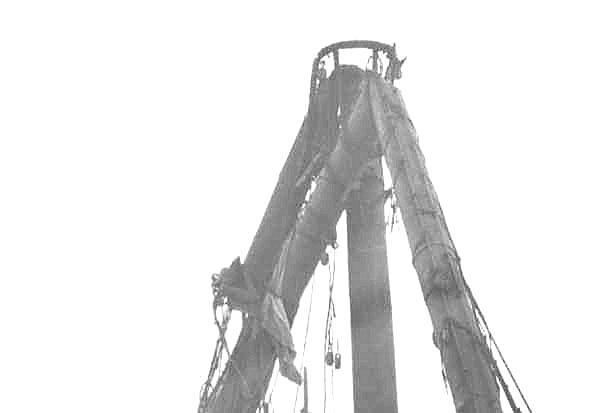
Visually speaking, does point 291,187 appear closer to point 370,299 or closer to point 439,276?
point 370,299

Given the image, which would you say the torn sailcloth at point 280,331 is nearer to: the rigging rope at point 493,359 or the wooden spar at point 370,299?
the wooden spar at point 370,299

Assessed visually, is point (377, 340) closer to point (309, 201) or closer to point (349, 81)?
point (309, 201)

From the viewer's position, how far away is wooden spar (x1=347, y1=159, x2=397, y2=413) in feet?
35.8

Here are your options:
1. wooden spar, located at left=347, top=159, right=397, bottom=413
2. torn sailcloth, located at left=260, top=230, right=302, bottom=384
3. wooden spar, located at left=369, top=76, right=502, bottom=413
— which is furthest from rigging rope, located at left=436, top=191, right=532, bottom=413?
torn sailcloth, located at left=260, top=230, right=302, bottom=384

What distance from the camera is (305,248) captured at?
12.2 m

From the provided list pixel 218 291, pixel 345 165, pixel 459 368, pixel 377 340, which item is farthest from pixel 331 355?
pixel 459 368

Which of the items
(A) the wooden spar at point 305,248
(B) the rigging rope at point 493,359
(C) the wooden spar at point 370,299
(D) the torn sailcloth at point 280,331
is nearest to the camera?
(B) the rigging rope at point 493,359

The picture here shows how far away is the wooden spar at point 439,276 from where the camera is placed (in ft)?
21.0

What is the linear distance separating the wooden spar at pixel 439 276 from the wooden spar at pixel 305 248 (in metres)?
2.20

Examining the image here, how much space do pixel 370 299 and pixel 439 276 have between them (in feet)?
15.3

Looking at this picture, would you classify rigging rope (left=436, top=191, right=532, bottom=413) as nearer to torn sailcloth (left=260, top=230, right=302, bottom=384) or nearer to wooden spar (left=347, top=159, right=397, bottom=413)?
wooden spar (left=347, top=159, right=397, bottom=413)

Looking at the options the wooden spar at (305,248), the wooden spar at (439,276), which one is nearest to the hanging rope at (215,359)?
the wooden spar at (305,248)

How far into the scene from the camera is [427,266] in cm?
742

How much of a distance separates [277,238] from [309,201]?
3.63 feet
